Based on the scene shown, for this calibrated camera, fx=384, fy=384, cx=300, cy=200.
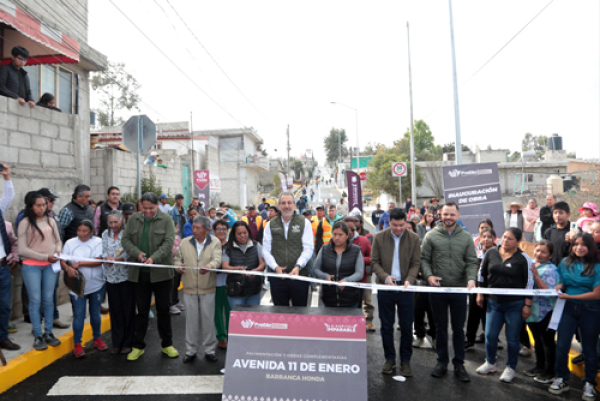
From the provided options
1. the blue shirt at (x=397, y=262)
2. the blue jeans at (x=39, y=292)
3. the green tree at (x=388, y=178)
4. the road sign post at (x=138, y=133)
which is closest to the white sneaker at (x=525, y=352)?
the blue shirt at (x=397, y=262)

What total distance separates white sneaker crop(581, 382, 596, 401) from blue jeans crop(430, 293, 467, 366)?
3.91 feet

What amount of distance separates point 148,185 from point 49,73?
6.26 meters

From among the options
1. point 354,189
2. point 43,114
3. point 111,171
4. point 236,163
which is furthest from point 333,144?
point 43,114

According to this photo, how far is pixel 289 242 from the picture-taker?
4.99 meters

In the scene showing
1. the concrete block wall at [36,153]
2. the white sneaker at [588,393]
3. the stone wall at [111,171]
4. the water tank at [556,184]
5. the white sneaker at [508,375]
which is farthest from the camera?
the water tank at [556,184]

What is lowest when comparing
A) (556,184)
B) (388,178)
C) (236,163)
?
(556,184)

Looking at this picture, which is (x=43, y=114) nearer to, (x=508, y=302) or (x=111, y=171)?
(x=111, y=171)

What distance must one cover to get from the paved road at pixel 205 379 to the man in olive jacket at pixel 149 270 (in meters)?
0.31

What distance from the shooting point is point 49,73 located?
983 centimetres

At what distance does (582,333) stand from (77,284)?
6.05 meters

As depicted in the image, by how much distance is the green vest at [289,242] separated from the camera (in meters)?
4.98

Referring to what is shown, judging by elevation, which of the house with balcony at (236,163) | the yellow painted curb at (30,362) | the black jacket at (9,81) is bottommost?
the yellow painted curb at (30,362)

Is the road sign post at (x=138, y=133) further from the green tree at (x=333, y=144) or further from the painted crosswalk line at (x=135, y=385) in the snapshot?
the green tree at (x=333, y=144)

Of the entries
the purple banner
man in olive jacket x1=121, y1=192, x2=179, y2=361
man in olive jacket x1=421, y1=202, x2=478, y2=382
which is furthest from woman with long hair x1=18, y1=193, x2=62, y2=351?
the purple banner
